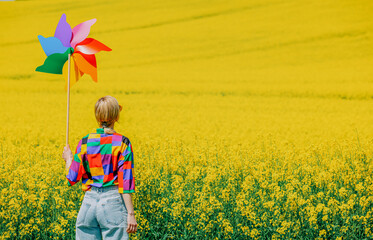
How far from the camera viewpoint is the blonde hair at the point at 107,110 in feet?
11.5

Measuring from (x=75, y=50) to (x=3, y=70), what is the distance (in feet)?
46.0

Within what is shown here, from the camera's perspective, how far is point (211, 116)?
11.3 metres

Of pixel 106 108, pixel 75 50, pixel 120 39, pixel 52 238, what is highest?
pixel 120 39

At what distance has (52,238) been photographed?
5129 mm

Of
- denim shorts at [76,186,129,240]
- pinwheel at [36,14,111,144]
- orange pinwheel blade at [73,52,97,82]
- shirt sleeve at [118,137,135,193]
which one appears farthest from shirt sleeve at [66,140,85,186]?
orange pinwheel blade at [73,52,97,82]

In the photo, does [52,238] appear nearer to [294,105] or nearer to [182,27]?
[294,105]

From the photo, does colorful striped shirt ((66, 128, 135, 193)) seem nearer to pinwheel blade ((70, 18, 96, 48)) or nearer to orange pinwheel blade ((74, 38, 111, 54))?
orange pinwheel blade ((74, 38, 111, 54))

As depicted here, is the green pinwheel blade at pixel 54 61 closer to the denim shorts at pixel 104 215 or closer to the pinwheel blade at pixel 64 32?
the pinwheel blade at pixel 64 32

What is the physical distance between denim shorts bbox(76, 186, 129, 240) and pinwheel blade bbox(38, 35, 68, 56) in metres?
1.44

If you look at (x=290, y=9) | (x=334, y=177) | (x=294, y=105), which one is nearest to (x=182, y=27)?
(x=290, y=9)

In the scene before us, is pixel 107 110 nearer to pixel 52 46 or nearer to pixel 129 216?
pixel 129 216

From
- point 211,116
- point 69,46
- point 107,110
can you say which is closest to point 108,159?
point 107,110

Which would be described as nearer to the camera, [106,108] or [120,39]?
[106,108]

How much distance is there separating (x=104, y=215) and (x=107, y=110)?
757mm
